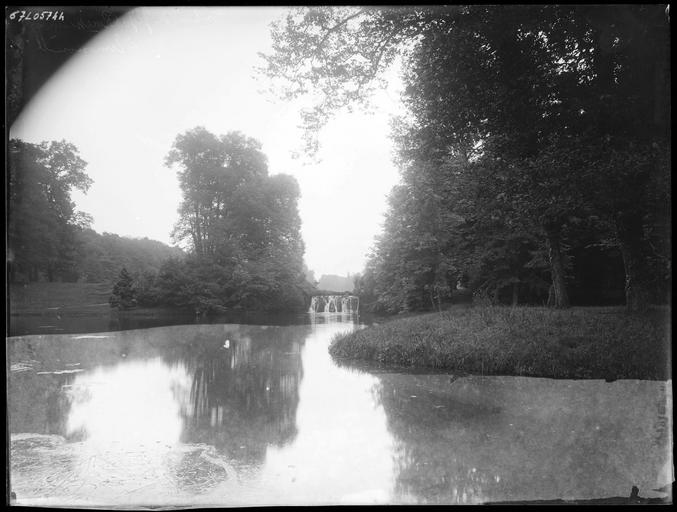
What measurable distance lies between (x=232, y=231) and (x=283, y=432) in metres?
2.53

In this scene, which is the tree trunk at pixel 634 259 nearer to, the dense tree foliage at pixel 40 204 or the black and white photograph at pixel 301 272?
the black and white photograph at pixel 301 272

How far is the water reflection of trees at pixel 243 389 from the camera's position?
3.72 metres

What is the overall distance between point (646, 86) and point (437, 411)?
12.8 feet

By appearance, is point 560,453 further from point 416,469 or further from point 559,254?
point 559,254

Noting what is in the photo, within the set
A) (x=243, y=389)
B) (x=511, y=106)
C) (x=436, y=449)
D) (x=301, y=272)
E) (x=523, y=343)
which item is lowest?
(x=436, y=449)

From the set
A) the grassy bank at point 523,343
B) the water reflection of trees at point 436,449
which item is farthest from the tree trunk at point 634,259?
the water reflection of trees at point 436,449

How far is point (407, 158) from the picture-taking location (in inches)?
214


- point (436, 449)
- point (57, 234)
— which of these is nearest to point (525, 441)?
point (436, 449)

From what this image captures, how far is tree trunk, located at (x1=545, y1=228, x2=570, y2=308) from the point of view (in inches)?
408

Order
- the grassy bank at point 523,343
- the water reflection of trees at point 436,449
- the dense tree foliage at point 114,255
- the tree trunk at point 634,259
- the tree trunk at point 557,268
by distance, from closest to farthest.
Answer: the water reflection of trees at point 436,449 < the dense tree foliage at point 114,255 < the grassy bank at point 523,343 < the tree trunk at point 634,259 < the tree trunk at point 557,268

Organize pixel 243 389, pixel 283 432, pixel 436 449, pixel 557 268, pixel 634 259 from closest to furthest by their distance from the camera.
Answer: pixel 436 449
pixel 283 432
pixel 243 389
pixel 634 259
pixel 557 268

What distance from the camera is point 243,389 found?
15.1 ft

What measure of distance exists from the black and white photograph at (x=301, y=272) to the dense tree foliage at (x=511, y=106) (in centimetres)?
3

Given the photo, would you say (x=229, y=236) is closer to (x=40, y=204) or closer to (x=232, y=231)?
(x=232, y=231)
